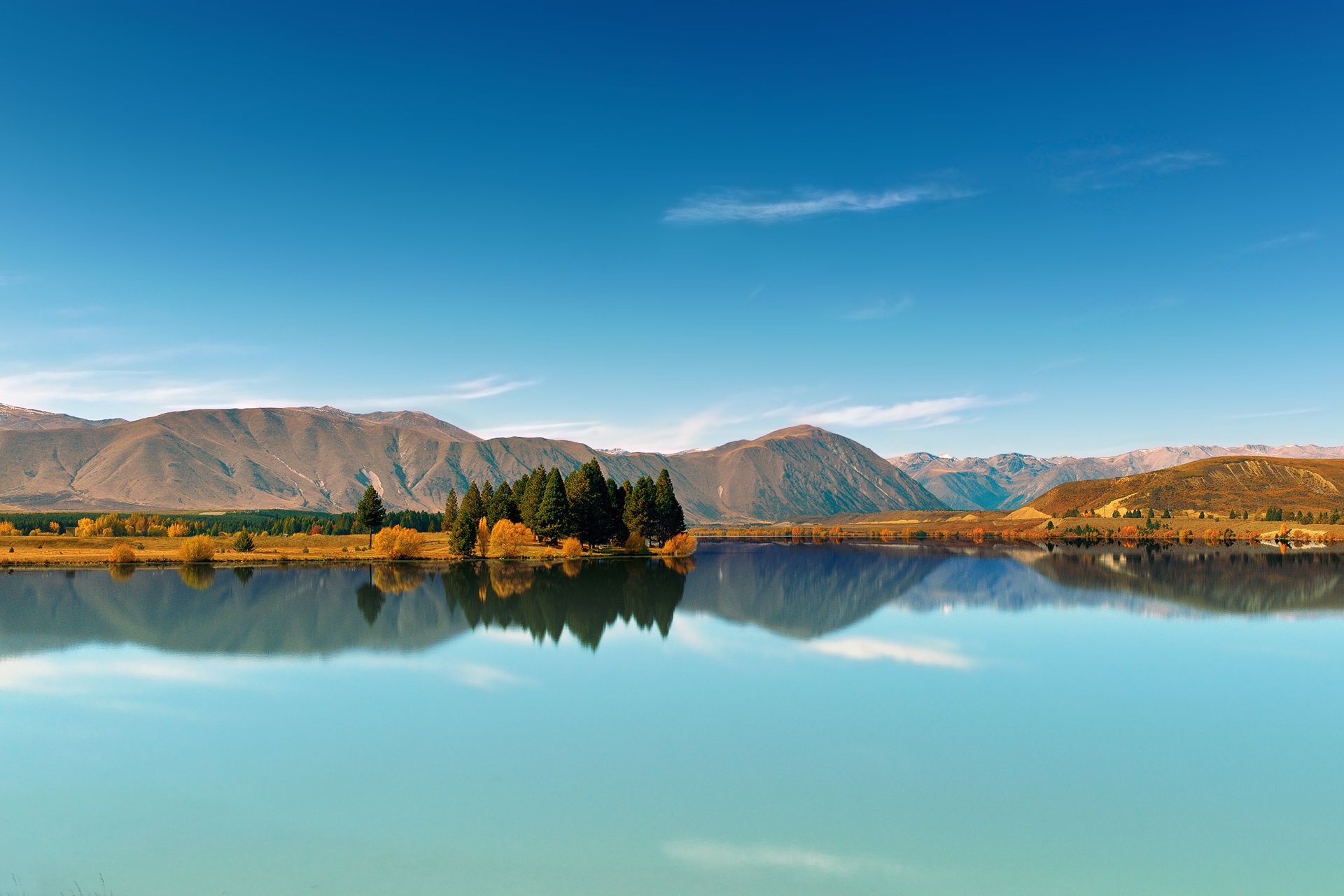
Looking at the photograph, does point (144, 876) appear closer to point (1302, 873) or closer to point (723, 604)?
point (1302, 873)

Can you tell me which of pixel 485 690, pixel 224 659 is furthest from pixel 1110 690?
pixel 224 659

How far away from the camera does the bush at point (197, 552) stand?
95.9m

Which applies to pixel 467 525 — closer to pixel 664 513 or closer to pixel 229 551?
pixel 229 551

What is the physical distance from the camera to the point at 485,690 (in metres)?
34.8

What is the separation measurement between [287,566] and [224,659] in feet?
188

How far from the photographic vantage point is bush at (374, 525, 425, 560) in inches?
4031

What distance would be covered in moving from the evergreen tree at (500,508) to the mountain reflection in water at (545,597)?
1728cm

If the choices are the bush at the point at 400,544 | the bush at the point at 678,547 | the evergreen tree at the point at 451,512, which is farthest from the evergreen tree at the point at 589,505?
the evergreen tree at the point at 451,512

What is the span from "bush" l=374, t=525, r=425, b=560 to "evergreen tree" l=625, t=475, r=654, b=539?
32.0m

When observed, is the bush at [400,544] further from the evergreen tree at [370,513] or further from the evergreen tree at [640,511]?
the evergreen tree at [640,511]

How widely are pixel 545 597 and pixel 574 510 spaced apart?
4442 cm

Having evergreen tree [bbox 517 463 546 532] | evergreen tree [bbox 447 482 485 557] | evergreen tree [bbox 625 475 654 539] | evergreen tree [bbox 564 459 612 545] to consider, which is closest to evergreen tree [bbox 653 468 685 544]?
evergreen tree [bbox 625 475 654 539]

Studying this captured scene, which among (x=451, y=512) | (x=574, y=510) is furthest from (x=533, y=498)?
(x=451, y=512)

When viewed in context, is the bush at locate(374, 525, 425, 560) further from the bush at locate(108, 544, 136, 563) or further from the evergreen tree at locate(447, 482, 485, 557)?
the bush at locate(108, 544, 136, 563)
